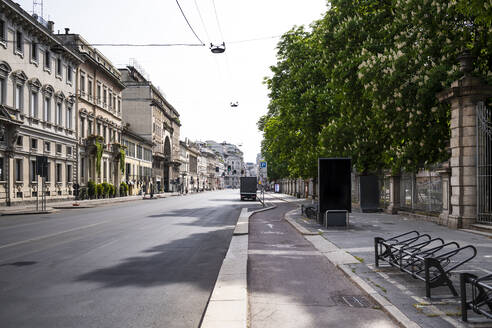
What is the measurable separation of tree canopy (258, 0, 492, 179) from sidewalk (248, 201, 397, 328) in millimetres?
5362

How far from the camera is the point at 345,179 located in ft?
53.6

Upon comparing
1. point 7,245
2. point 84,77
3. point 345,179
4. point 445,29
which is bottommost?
point 7,245

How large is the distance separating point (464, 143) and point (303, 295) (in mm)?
10585

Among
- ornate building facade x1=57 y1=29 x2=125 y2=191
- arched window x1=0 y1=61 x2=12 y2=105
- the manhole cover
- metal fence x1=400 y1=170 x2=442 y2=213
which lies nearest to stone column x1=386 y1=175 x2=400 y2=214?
metal fence x1=400 y1=170 x2=442 y2=213

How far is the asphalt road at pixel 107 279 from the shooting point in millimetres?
5227

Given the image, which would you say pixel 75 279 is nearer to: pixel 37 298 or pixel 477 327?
pixel 37 298

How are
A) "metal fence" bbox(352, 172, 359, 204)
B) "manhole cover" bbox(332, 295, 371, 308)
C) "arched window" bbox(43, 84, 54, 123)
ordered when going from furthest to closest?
1. "arched window" bbox(43, 84, 54, 123)
2. "metal fence" bbox(352, 172, 359, 204)
3. "manhole cover" bbox(332, 295, 371, 308)

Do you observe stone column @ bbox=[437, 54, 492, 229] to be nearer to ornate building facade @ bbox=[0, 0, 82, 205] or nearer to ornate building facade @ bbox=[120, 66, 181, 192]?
ornate building facade @ bbox=[0, 0, 82, 205]

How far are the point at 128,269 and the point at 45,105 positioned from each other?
33480mm

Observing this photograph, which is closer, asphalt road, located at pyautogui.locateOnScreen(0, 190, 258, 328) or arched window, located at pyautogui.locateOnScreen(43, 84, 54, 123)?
asphalt road, located at pyautogui.locateOnScreen(0, 190, 258, 328)

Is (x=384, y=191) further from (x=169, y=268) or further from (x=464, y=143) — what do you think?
(x=169, y=268)

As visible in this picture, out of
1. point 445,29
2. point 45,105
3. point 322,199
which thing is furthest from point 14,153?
point 445,29

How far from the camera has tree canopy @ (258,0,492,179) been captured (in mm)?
13772

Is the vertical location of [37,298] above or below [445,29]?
below
